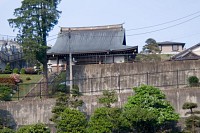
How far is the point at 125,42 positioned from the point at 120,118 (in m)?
22.0

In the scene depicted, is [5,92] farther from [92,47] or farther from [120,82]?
[92,47]

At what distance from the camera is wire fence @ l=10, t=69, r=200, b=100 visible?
2859 centimetres

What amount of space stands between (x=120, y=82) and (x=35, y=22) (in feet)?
22.9

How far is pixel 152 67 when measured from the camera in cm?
2966

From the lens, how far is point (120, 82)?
29.2 meters

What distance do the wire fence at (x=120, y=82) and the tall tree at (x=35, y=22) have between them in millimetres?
2432

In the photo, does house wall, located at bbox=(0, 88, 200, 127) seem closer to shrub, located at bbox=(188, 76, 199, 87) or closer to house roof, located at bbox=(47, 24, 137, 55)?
shrub, located at bbox=(188, 76, 199, 87)

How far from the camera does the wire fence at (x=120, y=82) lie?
28.6m

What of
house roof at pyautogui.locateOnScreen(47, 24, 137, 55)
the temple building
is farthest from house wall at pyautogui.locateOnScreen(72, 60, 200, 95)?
house roof at pyautogui.locateOnScreen(47, 24, 137, 55)

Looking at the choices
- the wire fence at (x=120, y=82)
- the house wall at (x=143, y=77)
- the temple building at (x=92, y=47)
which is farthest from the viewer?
the temple building at (x=92, y=47)

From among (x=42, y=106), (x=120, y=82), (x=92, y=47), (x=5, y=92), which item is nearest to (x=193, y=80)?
(x=120, y=82)

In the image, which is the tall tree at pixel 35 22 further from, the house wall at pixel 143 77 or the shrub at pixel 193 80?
the shrub at pixel 193 80

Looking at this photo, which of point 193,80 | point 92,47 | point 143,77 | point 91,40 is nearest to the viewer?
point 193,80

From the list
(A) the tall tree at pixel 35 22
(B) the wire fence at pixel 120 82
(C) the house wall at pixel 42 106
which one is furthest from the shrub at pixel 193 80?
(A) the tall tree at pixel 35 22
